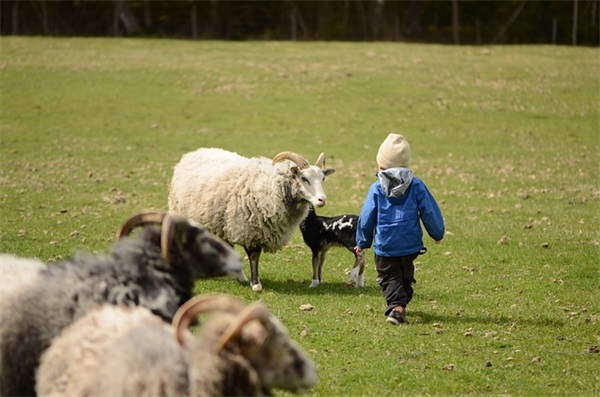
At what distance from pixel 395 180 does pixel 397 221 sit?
19.4 inches

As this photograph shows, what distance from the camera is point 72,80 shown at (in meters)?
37.1

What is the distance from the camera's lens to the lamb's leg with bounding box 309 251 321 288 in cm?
1288

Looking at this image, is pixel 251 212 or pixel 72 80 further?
pixel 72 80

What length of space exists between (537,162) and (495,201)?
6.05m

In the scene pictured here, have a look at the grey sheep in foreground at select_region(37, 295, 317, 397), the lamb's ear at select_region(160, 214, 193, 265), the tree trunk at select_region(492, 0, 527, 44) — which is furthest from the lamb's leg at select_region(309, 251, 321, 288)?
the tree trunk at select_region(492, 0, 527, 44)

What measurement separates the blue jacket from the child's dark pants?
0.30 feet

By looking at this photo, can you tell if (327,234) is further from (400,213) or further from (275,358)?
(275,358)

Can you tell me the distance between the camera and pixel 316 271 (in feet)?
42.5

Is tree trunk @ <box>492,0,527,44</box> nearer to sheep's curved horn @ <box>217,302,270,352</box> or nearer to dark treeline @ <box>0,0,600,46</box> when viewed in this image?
dark treeline @ <box>0,0,600,46</box>

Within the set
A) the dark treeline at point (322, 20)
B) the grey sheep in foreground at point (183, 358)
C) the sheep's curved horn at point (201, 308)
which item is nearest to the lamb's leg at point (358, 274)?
the grey sheep in foreground at point (183, 358)

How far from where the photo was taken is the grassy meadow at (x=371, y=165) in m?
9.80

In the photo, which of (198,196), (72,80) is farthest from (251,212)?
(72,80)

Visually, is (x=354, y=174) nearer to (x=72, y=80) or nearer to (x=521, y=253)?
(x=521, y=253)

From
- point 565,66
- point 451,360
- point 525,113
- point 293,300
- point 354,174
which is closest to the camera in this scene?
point 451,360
